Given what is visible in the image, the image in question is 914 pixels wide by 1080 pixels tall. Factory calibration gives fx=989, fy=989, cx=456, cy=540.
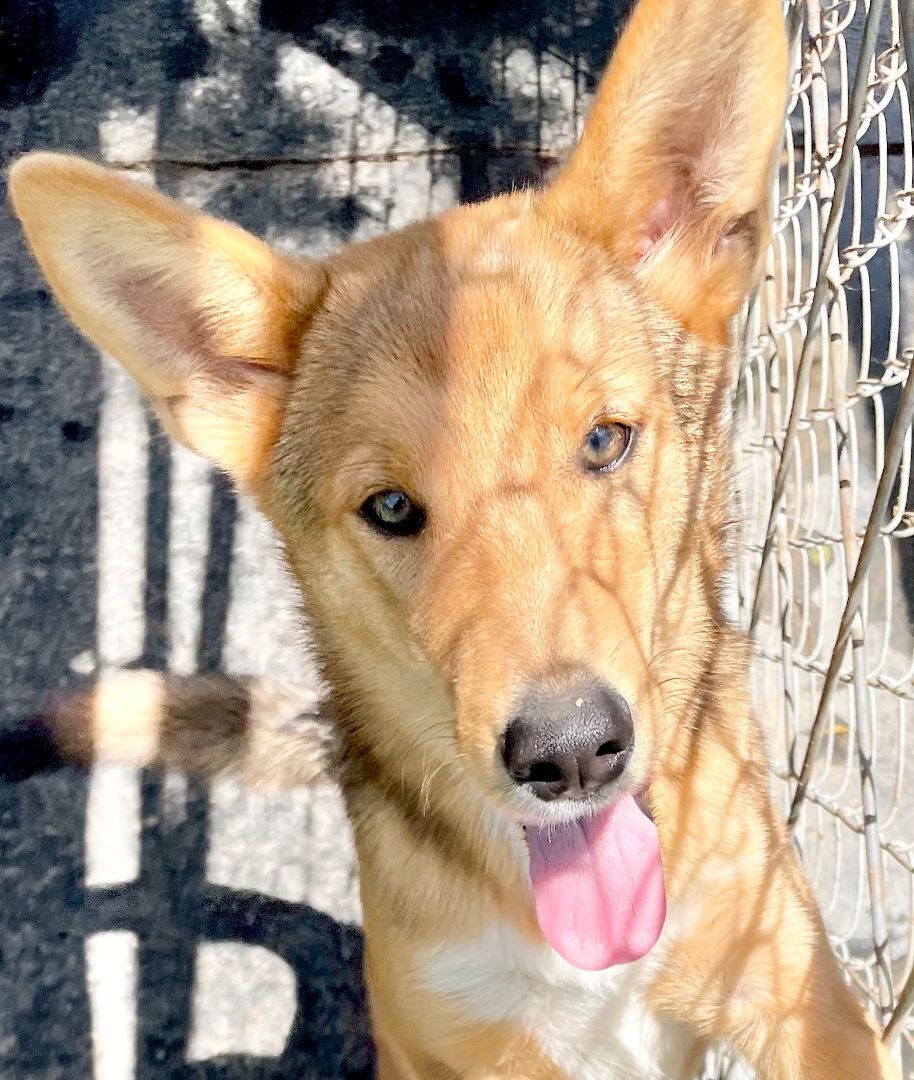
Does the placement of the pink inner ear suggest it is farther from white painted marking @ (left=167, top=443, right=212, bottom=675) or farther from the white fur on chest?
white painted marking @ (left=167, top=443, right=212, bottom=675)

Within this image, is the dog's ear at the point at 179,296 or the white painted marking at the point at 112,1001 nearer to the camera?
the dog's ear at the point at 179,296

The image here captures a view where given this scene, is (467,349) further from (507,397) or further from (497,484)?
(497,484)

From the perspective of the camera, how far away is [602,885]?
6.73 ft

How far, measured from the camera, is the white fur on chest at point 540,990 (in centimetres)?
219

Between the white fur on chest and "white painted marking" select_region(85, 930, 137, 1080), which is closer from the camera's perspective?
the white fur on chest

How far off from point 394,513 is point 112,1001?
205cm

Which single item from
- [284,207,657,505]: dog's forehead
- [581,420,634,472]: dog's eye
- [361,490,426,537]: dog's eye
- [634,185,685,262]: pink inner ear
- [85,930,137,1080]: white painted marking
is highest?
[634,185,685,262]: pink inner ear

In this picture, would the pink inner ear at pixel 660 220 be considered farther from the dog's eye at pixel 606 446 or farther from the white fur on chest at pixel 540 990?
the white fur on chest at pixel 540 990

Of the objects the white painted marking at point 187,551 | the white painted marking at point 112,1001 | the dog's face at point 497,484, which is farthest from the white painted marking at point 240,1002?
the dog's face at point 497,484

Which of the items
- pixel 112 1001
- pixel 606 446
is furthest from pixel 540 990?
pixel 112 1001

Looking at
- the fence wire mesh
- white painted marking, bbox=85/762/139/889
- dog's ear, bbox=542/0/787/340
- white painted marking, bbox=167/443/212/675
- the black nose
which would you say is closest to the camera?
the black nose

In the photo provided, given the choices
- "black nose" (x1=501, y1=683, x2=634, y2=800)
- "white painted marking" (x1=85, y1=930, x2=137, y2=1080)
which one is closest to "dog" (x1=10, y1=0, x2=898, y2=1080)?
"black nose" (x1=501, y1=683, x2=634, y2=800)

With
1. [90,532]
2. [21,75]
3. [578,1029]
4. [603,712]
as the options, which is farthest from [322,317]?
[21,75]

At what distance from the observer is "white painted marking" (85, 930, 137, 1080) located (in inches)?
116
